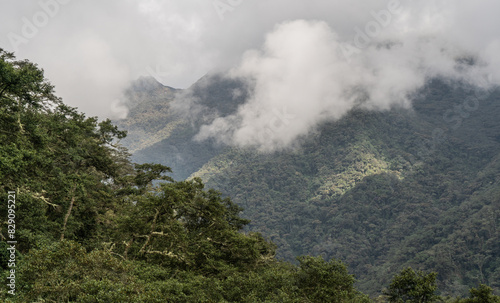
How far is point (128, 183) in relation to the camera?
36688 mm

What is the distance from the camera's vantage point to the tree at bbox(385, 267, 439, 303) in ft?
59.7

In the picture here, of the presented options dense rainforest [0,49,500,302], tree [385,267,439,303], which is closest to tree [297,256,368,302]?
dense rainforest [0,49,500,302]

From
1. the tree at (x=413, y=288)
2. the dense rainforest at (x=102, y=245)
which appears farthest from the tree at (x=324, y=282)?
the tree at (x=413, y=288)

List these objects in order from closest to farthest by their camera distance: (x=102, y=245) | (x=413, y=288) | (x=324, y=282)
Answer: (x=324, y=282) → (x=102, y=245) → (x=413, y=288)

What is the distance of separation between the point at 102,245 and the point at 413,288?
18.6 metres

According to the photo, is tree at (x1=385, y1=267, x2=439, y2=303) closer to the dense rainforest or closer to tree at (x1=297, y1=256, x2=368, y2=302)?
the dense rainforest

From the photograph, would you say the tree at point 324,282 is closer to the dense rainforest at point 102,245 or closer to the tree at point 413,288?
the dense rainforest at point 102,245

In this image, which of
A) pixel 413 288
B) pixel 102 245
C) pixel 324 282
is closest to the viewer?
pixel 324 282

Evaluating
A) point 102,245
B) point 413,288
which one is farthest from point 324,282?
point 102,245

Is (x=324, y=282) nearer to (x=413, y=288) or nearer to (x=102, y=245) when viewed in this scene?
(x=413, y=288)

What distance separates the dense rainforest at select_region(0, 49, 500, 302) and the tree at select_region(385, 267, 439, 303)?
2.4 inches

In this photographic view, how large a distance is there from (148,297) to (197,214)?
58.0ft

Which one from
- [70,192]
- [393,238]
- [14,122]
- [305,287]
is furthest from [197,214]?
[393,238]

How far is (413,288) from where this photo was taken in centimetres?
1884
